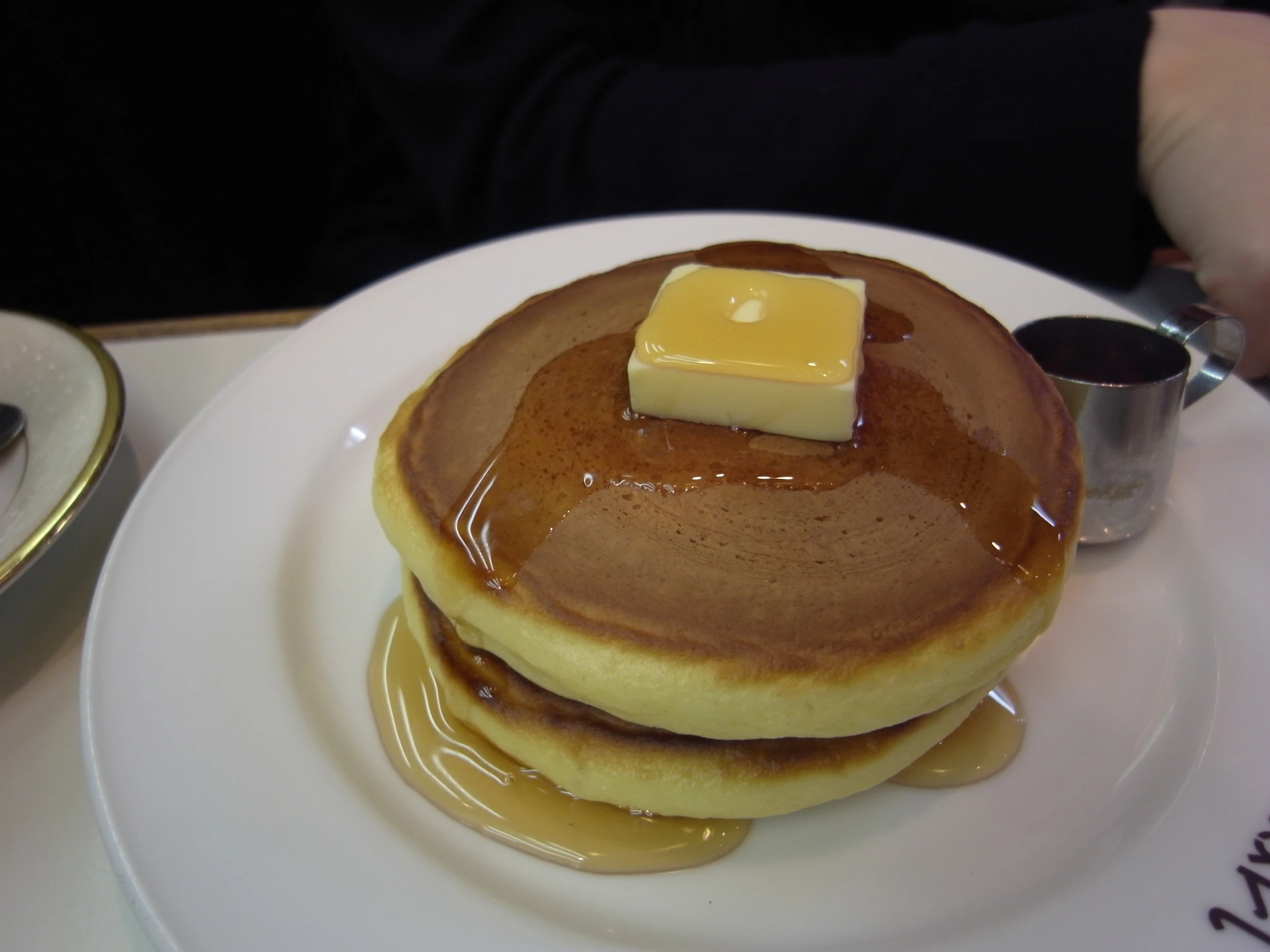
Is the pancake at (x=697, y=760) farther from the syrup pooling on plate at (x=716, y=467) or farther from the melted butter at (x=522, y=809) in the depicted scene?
the syrup pooling on plate at (x=716, y=467)

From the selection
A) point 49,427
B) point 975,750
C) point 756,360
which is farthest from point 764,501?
point 49,427

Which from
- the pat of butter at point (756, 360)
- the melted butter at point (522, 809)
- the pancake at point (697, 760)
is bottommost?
the melted butter at point (522, 809)

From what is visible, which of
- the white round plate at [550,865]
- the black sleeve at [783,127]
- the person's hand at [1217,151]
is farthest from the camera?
the black sleeve at [783,127]

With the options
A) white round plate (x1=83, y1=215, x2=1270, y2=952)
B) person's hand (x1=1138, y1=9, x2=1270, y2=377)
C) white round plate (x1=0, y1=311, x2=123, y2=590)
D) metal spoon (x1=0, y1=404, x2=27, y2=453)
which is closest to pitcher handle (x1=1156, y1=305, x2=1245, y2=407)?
white round plate (x1=83, y1=215, x2=1270, y2=952)

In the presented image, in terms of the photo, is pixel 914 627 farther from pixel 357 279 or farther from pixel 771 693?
pixel 357 279

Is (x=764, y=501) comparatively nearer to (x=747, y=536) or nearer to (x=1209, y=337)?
(x=747, y=536)

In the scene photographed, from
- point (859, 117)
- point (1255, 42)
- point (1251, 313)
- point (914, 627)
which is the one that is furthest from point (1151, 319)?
point (914, 627)

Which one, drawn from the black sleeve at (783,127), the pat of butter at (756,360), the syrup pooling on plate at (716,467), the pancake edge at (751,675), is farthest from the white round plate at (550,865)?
the black sleeve at (783,127)

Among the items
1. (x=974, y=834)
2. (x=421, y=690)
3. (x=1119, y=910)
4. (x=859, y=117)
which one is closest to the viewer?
(x=1119, y=910)
